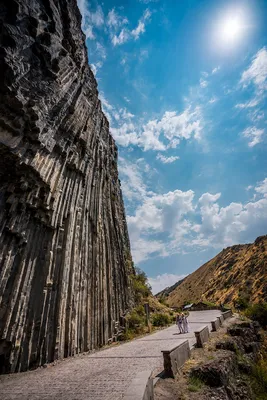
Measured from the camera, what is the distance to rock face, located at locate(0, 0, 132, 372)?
32.4 ft

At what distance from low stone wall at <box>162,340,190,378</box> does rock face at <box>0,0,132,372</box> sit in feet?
19.9

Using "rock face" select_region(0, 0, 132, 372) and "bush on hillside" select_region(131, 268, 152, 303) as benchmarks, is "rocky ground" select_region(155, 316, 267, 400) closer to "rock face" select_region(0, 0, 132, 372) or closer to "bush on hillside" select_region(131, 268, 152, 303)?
"rock face" select_region(0, 0, 132, 372)

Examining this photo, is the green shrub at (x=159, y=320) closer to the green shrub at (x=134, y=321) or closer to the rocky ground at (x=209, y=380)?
the green shrub at (x=134, y=321)

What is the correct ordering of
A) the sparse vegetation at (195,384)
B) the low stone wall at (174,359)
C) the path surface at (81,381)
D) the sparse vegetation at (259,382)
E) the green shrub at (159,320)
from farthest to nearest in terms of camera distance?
the green shrub at (159,320), the sparse vegetation at (259,382), the low stone wall at (174,359), the sparse vegetation at (195,384), the path surface at (81,381)

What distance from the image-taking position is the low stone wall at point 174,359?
6492 mm

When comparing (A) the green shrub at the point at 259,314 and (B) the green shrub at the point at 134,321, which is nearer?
(B) the green shrub at the point at 134,321

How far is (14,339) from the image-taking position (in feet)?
30.9

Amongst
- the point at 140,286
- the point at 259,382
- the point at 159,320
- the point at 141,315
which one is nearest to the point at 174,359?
the point at 259,382

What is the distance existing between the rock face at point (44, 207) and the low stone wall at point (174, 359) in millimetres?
6071

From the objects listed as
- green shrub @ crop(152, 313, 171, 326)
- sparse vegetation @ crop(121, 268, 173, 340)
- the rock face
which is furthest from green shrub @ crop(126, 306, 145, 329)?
green shrub @ crop(152, 313, 171, 326)

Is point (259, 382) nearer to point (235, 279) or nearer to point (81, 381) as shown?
point (81, 381)

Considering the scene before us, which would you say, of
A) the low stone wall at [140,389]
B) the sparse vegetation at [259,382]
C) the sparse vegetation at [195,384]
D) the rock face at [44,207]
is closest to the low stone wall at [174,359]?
the sparse vegetation at [195,384]

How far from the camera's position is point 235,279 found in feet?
187

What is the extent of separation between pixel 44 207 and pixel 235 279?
189ft
